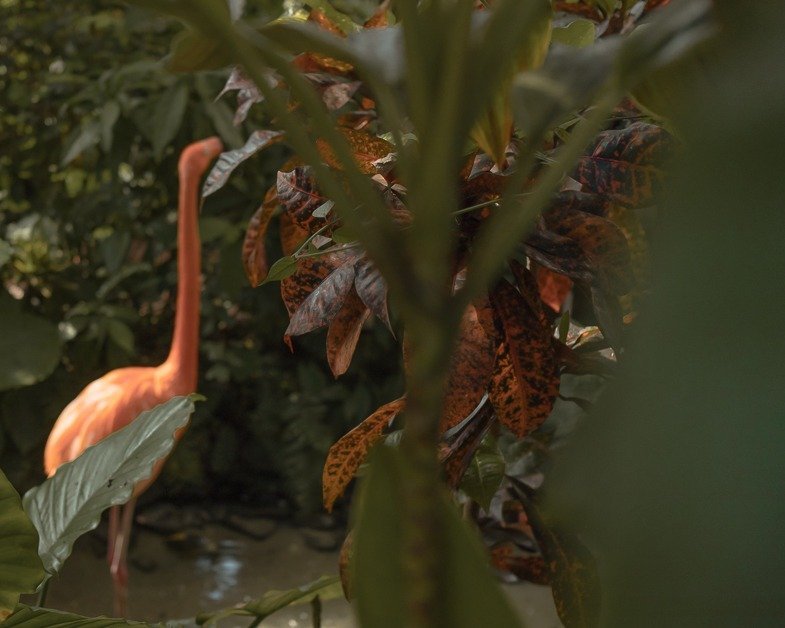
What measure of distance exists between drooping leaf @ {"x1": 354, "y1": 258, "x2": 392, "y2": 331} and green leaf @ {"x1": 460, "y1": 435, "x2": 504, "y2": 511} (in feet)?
0.45

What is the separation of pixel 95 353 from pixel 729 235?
240 centimetres

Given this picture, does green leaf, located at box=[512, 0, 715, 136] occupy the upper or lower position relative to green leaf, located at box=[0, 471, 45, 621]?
upper

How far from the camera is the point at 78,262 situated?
8.84 ft

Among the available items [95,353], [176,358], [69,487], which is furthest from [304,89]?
[95,353]

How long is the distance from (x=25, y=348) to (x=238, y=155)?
71.6 inches

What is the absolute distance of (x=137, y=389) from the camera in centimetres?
169

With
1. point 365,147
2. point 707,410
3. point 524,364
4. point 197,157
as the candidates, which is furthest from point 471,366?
point 197,157

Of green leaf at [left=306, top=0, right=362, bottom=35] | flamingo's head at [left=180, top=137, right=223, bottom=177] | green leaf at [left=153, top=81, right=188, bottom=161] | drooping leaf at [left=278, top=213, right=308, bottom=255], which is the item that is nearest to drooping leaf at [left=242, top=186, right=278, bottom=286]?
drooping leaf at [left=278, top=213, right=308, bottom=255]

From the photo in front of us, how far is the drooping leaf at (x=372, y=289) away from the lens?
0.45 m

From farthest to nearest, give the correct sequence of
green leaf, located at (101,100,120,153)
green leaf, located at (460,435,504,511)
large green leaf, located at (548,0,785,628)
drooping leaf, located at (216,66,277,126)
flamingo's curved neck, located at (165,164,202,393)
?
1. green leaf, located at (101,100,120,153)
2. flamingo's curved neck, located at (165,164,202,393)
3. drooping leaf, located at (216,66,277,126)
4. green leaf, located at (460,435,504,511)
5. large green leaf, located at (548,0,785,628)

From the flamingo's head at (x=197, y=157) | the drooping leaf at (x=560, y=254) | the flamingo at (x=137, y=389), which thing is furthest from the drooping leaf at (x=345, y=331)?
the flamingo's head at (x=197, y=157)

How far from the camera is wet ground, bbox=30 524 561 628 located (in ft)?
6.43

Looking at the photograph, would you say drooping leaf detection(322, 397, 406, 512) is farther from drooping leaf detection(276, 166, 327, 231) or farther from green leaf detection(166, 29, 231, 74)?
green leaf detection(166, 29, 231, 74)

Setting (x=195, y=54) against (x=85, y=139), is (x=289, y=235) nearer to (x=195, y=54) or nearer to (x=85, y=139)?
(x=195, y=54)
